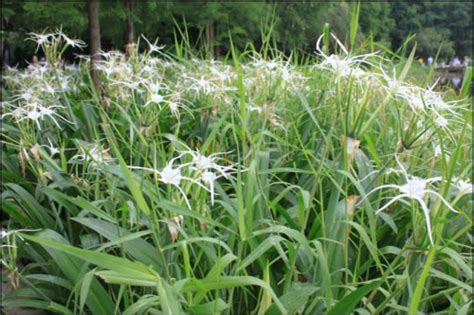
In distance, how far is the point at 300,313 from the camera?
1208 millimetres

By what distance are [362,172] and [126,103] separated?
104 centimetres

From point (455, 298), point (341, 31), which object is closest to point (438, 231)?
point (455, 298)

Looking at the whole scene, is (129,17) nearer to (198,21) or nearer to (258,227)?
(198,21)

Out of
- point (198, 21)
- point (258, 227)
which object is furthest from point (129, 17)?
point (258, 227)

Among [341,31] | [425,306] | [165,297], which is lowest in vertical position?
[341,31]

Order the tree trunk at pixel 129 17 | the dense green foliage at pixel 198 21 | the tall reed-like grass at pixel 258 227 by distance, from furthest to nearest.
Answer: the tree trunk at pixel 129 17, the dense green foliage at pixel 198 21, the tall reed-like grass at pixel 258 227

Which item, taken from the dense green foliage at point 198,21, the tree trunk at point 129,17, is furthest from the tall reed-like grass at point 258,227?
the tree trunk at point 129,17

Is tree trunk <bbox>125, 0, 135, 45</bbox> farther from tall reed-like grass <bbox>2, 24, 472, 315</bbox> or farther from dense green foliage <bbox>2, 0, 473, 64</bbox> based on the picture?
tall reed-like grass <bbox>2, 24, 472, 315</bbox>

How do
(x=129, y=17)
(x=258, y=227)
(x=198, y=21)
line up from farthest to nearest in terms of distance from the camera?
(x=198, y=21), (x=129, y=17), (x=258, y=227)

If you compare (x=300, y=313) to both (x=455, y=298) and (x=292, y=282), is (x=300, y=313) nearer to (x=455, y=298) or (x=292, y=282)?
(x=292, y=282)

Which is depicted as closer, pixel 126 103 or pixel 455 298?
pixel 455 298

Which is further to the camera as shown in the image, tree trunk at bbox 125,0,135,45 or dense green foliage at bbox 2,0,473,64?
tree trunk at bbox 125,0,135,45

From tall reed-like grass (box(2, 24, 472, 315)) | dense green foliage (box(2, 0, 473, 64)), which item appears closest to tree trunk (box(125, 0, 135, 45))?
dense green foliage (box(2, 0, 473, 64))

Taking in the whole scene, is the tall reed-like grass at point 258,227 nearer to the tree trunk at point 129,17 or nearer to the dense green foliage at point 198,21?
the dense green foliage at point 198,21
